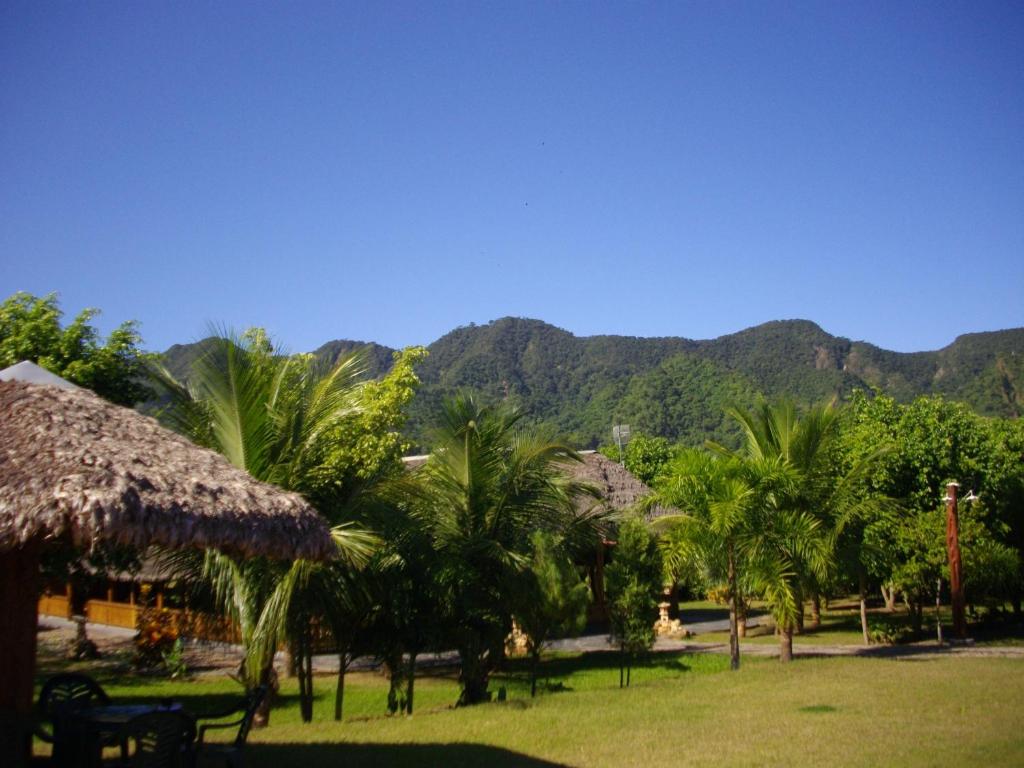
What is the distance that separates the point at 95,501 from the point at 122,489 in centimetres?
20

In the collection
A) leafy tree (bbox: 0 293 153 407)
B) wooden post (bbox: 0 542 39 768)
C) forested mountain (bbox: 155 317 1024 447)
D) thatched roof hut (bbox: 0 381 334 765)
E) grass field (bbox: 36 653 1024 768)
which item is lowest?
grass field (bbox: 36 653 1024 768)

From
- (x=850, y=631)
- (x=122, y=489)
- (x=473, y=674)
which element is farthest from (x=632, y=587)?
(x=850, y=631)

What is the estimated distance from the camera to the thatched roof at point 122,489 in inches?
225

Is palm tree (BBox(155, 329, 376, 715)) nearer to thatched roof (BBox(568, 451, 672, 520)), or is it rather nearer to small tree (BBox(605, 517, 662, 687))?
small tree (BBox(605, 517, 662, 687))

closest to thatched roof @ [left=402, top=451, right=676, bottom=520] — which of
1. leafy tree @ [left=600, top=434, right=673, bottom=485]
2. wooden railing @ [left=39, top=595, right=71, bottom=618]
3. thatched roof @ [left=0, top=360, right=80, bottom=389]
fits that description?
leafy tree @ [left=600, top=434, right=673, bottom=485]

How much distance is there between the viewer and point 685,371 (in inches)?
3361

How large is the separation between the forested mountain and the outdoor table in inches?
1948

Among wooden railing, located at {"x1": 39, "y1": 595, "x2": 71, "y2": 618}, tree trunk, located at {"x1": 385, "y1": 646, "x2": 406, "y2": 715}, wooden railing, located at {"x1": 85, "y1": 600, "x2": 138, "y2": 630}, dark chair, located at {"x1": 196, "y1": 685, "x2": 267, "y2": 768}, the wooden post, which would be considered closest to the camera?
dark chair, located at {"x1": 196, "y1": 685, "x2": 267, "y2": 768}

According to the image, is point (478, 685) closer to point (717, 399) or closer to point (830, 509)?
point (830, 509)

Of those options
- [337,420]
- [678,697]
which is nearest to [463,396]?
[337,420]

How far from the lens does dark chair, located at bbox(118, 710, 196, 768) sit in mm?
5957

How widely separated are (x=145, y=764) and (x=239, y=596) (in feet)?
12.0

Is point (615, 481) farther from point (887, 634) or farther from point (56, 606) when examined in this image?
point (56, 606)

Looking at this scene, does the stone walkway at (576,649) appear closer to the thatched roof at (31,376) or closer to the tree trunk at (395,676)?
the tree trunk at (395,676)
